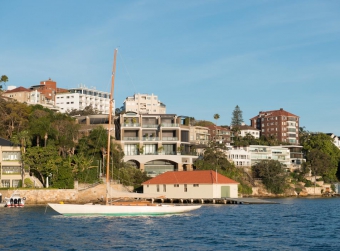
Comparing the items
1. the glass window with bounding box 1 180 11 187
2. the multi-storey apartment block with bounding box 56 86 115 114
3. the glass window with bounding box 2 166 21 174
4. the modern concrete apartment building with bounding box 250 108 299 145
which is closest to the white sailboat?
the glass window with bounding box 2 166 21 174

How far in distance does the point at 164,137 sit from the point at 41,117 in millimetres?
28397

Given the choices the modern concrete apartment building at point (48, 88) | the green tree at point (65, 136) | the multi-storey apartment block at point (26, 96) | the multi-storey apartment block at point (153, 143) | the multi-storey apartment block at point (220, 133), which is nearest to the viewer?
the green tree at point (65, 136)

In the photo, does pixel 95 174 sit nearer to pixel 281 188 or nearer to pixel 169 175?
pixel 169 175

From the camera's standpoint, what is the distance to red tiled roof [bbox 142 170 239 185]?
8872 cm

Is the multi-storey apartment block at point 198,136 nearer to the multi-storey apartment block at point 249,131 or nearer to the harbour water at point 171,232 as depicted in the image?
the multi-storey apartment block at point 249,131

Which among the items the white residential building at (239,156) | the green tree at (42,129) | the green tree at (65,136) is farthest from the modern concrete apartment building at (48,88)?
the green tree at (42,129)

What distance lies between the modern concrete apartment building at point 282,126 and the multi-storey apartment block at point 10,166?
11541cm

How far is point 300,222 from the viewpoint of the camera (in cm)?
5681

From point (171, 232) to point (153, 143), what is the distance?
66.5 metres

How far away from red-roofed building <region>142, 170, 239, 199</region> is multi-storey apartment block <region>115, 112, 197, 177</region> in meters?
17.8

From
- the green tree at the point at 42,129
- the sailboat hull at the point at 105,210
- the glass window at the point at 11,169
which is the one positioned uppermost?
the green tree at the point at 42,129

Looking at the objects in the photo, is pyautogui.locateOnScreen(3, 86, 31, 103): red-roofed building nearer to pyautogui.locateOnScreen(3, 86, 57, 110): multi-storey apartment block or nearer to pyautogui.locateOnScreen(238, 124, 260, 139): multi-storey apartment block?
pyautogui.locateOnScreen(3, 86, 57, 110): multi-storey apartment block

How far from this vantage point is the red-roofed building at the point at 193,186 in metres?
88.1

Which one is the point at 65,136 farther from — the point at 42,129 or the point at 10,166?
the point at 10,166
